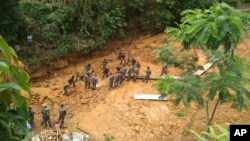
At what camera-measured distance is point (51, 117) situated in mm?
12094

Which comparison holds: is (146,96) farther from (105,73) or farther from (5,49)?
(5,49)

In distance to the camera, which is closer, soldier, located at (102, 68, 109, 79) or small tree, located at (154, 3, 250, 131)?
small tree, located at (154, 3, 250, 131)

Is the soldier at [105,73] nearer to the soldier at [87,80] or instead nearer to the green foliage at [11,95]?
the soldier at [87,80]

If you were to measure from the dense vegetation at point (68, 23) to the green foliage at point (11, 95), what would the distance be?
11865 mm

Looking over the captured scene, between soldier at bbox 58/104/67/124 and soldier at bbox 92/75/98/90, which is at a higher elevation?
soldier at bbox 92/75/98/90

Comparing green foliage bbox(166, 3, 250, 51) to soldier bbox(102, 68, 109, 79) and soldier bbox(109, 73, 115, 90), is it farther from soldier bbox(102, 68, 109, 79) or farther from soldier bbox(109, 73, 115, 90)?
soldier bbox(102, 68, 109, 79)

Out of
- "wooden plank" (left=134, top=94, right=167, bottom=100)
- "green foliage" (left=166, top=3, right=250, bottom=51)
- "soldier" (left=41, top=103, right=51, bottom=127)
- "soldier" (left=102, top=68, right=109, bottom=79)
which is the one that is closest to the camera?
"green foliage" (left=166, top=3, right=250, bottom=51)

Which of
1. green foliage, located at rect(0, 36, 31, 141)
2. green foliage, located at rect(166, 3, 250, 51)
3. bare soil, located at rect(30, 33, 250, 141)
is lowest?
bare soil, located at rect(30, 33, 250, 141)

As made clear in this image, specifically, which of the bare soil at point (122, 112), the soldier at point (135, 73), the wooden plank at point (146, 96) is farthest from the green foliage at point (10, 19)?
the wooden plank at point (146, 96)

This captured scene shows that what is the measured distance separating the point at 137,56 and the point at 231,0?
20.7 feet

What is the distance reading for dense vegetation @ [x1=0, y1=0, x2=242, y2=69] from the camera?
45.7 feet

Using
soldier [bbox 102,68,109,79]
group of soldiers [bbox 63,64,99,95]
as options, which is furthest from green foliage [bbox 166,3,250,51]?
soldier [bbox 102,68,109,79]

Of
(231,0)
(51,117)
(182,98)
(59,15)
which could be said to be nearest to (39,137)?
(51,117)

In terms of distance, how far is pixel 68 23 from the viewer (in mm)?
15188
